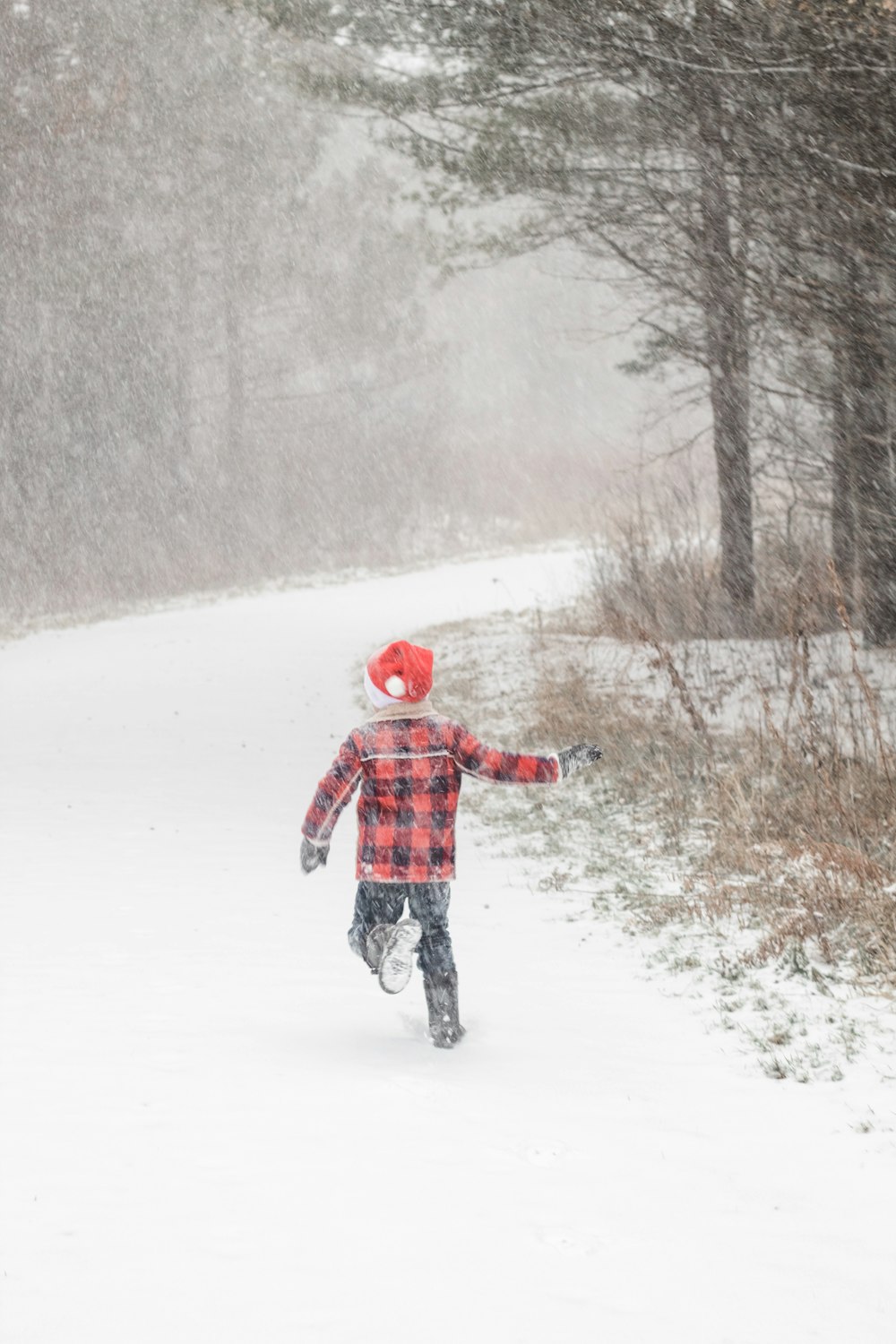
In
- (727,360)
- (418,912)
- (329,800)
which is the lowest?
(418,912)

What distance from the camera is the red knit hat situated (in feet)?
16.9

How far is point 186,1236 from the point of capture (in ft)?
11.6

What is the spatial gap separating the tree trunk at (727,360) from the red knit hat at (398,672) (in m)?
4.99

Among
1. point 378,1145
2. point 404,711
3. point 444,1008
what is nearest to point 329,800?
point 404,711

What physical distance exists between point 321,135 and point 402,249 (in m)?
4.66

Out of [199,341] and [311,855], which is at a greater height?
[199,341]

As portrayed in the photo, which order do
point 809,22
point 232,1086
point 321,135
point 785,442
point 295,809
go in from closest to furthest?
point 232,1086 < point 809,22 < point 295,809 < point 785,442 < point 321,135

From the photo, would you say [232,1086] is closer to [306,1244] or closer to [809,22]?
[306,1244]

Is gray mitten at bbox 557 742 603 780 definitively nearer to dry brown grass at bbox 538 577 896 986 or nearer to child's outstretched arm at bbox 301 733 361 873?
child's outstretched arm at bbox 301 733 361 873

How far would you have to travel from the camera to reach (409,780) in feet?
17.0

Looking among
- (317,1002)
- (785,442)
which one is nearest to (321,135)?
(785,442)

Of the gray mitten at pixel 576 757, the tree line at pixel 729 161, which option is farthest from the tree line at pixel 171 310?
the gray mitten at pixel 576 757

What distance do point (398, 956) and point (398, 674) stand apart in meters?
1.01

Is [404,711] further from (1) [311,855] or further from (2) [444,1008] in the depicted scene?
(2) [444,1008]
